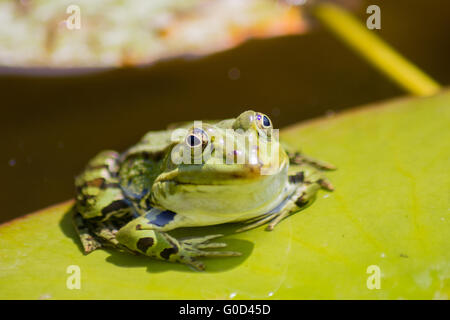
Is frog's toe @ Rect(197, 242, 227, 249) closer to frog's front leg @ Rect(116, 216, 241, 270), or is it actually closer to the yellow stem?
frog's front leg @ Rect(116, 216, 241, 270)

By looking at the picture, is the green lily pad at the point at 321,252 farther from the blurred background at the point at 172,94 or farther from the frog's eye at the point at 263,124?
the blurred background at the point at 172,94

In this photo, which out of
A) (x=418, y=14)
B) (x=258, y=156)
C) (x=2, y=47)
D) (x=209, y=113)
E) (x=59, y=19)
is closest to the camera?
(x=258, y=156)

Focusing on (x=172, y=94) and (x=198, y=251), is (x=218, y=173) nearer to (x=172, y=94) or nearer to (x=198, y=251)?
(x=198, y=251)

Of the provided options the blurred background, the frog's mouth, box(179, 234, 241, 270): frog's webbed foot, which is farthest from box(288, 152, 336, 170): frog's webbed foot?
the blurred background

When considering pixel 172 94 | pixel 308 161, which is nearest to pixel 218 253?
pixel 308 161

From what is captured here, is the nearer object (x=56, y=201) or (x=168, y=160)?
(x=168, y=160)
